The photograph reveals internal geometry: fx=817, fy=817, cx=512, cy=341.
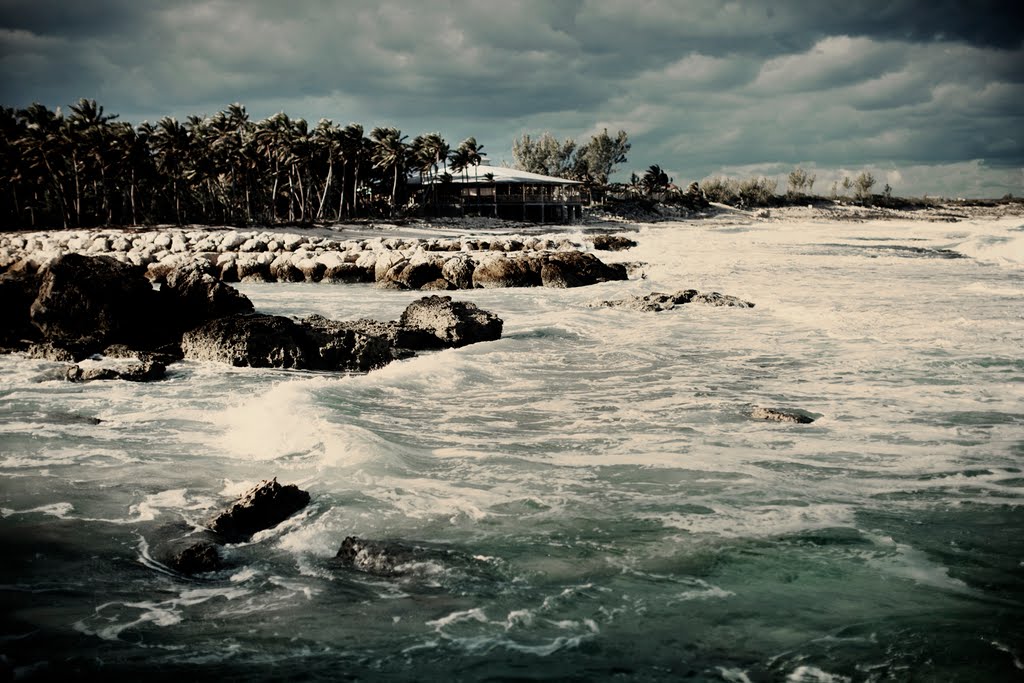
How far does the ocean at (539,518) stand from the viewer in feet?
15.7

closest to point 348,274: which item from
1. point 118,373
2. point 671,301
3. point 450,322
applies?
point 671,301

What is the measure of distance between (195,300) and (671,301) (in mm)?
11201

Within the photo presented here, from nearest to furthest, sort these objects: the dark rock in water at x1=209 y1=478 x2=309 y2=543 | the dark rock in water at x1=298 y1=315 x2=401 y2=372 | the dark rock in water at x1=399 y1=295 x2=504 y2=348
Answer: the dark rock in water at x1=209 y1=478 x2=309 y2=543 < the dark rock in water at x1=298 y1=315 x2=401 y2=372 < the dark rock in water at x1=399 y1=295 x2=504 y2=348

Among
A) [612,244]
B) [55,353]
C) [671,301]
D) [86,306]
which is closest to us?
[55,353]

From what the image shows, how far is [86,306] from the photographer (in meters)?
15.1

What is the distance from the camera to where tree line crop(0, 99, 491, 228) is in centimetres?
5625

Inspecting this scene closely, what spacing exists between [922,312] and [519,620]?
56.5 feet

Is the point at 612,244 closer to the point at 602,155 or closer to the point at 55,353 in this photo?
the point at 55,353

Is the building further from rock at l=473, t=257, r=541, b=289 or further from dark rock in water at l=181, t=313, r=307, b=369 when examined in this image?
dark rock in water at l=181, t=313, r=307, b=369

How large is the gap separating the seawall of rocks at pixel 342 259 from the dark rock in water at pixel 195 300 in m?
6.39

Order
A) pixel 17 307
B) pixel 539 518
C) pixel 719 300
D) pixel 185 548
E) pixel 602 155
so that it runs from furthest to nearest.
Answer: pixel 602 155, pixel 719 300, pixel 17 307, pixel 539 518, pixel 185 548

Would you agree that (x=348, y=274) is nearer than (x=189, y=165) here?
Yes

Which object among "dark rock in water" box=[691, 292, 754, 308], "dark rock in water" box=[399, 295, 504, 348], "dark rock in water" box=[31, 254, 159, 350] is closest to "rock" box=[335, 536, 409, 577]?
"dark rock in water" box=[399, 295, 504, 348]

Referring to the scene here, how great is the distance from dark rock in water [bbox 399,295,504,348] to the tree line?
139 feet
